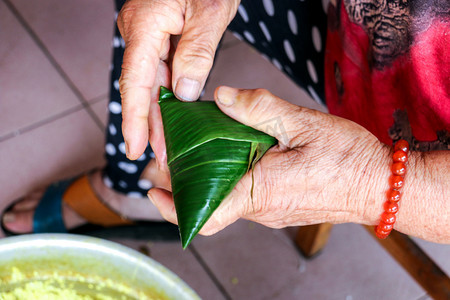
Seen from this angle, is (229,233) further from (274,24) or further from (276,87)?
(274,24)

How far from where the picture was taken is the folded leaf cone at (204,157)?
0.57 meters

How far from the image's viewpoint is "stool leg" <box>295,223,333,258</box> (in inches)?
48.1

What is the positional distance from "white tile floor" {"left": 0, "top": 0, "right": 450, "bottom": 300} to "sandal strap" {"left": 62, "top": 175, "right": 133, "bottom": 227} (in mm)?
112

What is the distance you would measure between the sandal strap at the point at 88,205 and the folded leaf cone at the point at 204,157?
63cm

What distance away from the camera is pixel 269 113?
0.61 meters

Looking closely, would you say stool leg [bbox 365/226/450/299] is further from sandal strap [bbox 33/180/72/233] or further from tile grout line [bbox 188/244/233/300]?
sandal strap [bbox 33/180/72/233]

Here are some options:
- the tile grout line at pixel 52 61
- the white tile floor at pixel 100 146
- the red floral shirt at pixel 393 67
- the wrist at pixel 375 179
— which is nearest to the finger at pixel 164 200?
the wrist at pixel 375 179

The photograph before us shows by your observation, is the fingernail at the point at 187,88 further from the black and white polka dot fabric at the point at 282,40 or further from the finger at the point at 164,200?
the black and white polka dot fabric at the point at 282,40

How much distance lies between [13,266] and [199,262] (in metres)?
0.67

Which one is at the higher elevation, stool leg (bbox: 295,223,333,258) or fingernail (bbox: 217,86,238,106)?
fingernail (bbox: 217,86,238,106)

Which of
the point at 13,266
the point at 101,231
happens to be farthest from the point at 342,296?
the point at 13,266

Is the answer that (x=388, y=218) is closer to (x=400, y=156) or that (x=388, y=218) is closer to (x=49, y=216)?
(x=400, y=156)

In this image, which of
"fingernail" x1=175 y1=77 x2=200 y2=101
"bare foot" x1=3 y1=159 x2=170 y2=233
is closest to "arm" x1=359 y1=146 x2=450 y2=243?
"fingernail" x1=175 y1=77 x2=200 y2=101

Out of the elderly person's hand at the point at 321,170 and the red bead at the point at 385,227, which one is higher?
the elderly person's hand at the point at 321,170
